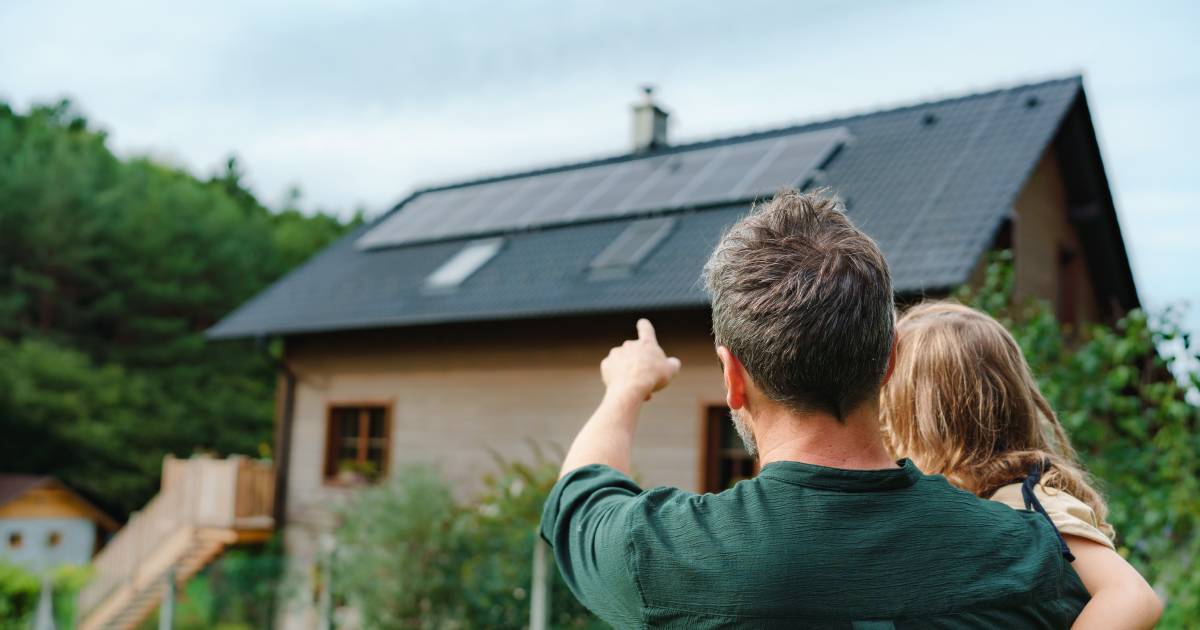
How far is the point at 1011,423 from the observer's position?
190 cm

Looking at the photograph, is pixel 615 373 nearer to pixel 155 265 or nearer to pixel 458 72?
pixel 458 72

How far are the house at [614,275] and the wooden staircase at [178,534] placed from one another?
527 millimetres

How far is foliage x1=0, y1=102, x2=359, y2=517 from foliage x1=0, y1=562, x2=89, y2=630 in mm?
9113

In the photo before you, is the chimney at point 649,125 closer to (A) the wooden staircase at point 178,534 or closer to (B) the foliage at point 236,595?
(A) the wooden staircase at point 178,534

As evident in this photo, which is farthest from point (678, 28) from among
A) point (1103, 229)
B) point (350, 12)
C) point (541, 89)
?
point (541, 89)

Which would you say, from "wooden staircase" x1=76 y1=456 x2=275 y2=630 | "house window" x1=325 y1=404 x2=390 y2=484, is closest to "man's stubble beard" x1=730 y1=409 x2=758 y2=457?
"house window" x1=325 y1=404 x2=390 y2=484

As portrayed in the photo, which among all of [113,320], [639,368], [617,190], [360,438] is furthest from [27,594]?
[639,368]

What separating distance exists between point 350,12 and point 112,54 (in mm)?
21413

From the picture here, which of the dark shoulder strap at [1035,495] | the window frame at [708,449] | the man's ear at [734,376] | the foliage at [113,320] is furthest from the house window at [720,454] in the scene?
the foliage at [113,320]

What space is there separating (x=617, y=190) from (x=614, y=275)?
2.64 metres

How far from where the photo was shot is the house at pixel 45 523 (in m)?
23.0

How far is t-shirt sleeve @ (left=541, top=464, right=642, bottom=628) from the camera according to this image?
4.41 feet

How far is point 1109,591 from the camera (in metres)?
1.56

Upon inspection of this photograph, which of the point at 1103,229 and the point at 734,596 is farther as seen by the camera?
the point at 1103,229
